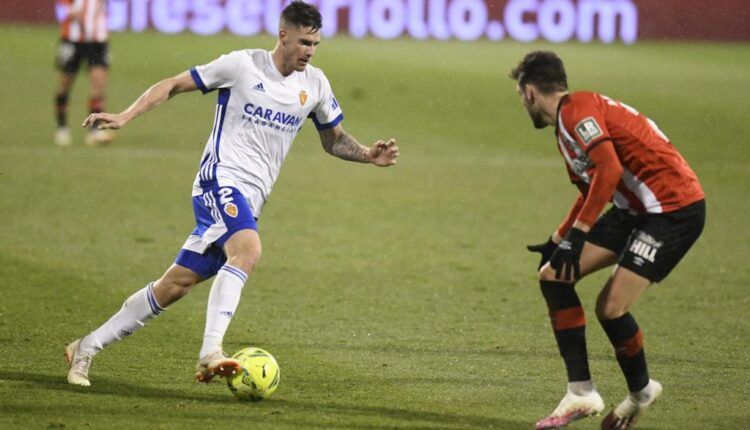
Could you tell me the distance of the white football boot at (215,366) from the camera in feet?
20.5

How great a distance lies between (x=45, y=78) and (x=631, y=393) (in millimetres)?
21671

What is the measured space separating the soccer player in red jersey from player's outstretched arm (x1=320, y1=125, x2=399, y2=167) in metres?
1.34

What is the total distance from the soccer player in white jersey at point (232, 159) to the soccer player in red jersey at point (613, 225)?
1.47m

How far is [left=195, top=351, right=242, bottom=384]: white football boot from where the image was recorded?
626cm

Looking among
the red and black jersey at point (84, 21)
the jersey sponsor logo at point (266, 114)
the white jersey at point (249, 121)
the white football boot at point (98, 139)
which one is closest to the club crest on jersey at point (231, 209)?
the white jersey at point (249, 121)

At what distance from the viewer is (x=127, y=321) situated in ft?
22.8

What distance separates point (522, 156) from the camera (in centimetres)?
1955

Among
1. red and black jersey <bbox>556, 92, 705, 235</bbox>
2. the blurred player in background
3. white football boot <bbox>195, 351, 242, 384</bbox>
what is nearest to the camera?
red and black jersey <bbox>556, 92, 705, 235</bbox>

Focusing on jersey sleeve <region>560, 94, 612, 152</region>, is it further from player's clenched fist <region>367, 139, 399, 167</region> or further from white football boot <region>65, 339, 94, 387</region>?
white football boot <region>65, 339, 94, 387</region>

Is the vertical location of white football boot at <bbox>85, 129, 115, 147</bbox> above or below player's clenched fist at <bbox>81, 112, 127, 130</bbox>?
below

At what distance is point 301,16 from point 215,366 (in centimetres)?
198

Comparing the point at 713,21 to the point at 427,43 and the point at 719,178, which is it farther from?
the point at 719,178

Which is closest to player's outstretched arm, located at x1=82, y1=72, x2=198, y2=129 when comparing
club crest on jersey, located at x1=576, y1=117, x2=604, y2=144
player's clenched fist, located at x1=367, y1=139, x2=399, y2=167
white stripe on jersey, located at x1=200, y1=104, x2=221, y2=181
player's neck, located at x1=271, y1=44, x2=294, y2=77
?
white stripe on jersey, located at x1=200, y1=104, x2=221, y2=181

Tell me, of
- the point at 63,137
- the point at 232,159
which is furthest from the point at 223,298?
the point at 63,137
